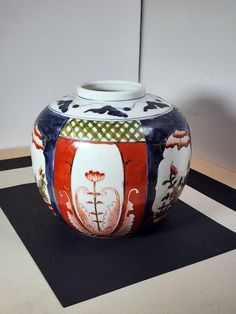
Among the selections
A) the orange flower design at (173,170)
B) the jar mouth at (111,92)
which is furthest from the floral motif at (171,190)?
the jar mouth at (111,92)

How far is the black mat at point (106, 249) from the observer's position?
573 millimetres

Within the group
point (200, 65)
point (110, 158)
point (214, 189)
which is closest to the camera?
point (110, 158)

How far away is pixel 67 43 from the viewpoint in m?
1.08

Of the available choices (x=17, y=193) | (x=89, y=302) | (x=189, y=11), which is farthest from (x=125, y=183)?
(x=189, y=11)

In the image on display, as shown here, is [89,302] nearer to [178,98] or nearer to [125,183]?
[125,183]

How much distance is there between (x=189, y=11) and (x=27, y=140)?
50cm

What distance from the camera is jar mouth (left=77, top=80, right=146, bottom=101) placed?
0.61m

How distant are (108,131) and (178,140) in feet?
0.34

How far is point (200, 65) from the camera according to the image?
3.21 feet

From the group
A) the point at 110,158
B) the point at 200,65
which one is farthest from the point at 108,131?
the point at 200,65

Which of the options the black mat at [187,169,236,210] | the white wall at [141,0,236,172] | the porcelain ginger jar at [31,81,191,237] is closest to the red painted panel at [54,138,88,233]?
the porcelain ginger jar at [31,81,191,237]

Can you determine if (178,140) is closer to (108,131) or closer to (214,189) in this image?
(108,131)

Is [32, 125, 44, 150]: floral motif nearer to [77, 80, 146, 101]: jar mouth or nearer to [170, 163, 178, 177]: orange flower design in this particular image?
[77, 80, 146, 101]: jar mouth

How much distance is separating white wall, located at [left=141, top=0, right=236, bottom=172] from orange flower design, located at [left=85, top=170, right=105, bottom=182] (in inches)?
17.5
